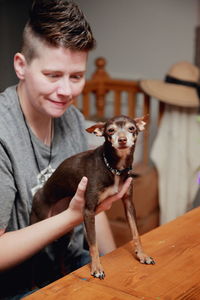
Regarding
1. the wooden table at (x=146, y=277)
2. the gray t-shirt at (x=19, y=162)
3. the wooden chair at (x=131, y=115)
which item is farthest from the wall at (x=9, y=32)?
the wooden table at (x=146, y=277)

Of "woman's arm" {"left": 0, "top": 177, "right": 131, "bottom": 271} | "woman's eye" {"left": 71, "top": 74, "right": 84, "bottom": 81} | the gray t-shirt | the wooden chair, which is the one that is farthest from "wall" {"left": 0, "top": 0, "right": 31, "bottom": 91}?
"woman's arm" {"left": 0, "top": 177, "right": 131, "bottom": 271}

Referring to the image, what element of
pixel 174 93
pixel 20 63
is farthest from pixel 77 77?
pixel 174 93

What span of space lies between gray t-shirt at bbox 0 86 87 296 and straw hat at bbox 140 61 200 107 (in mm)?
1308

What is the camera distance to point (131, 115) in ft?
10.5

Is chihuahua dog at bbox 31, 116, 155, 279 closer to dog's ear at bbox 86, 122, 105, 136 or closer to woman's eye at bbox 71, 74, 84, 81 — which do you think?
dog's ear at bbox 86, 122, 105, 136

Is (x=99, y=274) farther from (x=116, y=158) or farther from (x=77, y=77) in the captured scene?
(x=77, y=77)

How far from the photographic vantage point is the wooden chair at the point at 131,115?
106 inches

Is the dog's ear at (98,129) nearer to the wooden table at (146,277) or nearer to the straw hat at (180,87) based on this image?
the wooden table at (146,277)

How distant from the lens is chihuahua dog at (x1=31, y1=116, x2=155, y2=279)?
36.8 inches

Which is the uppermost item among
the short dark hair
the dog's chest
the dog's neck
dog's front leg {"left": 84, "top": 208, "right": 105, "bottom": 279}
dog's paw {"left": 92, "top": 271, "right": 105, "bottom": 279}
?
the short dark hair

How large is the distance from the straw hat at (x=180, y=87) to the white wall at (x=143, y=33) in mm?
390

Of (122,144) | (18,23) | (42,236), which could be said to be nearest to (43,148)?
(42,236)

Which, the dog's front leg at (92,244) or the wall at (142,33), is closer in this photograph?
the dog's front leg at (92,244)

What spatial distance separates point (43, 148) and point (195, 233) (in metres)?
0.55
